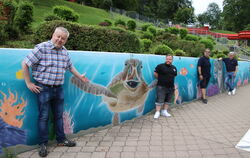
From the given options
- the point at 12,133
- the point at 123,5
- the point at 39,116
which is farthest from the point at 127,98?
the point at 123,5

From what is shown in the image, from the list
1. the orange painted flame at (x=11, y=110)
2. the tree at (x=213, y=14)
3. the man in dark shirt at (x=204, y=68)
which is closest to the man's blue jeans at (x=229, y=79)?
the man in dark shirt at (x=204, y=68)

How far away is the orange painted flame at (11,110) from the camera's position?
2.83 metres

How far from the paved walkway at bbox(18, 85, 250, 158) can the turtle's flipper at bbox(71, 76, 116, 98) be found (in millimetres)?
764

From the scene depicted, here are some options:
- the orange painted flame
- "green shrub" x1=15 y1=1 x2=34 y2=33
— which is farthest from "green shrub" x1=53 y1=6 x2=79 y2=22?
the orange painted flame

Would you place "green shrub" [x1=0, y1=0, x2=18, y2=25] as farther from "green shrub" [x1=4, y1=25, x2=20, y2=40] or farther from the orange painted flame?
the orange painted flame

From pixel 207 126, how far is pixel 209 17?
317ft

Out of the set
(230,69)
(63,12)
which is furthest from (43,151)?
(230,69)

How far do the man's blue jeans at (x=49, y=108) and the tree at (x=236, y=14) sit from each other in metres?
79.2

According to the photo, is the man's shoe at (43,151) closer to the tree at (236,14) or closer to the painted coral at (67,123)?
the painted coral at (67,123)

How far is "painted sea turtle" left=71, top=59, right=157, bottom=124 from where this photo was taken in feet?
13.6

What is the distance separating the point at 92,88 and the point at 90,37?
2474 mm

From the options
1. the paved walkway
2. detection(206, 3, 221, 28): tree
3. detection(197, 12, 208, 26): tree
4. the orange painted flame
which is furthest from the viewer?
detection(206, 3, 221, 28): tree

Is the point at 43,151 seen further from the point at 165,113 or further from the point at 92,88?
the point at 165,113

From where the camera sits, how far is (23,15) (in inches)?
294
